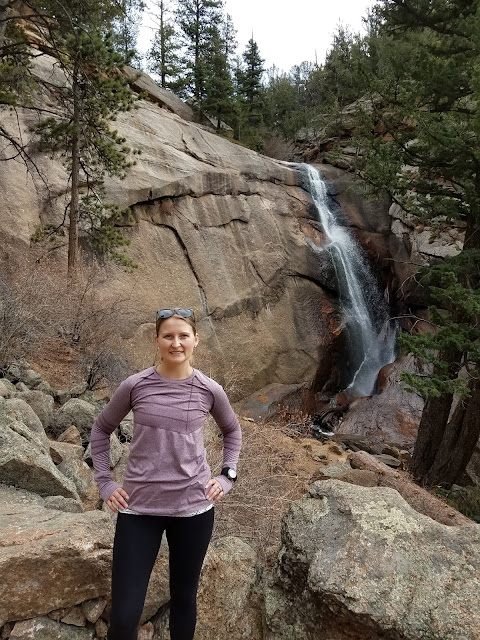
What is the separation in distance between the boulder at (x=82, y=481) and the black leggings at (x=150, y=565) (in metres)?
1.90

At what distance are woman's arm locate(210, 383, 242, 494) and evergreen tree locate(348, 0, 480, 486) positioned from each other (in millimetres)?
5025

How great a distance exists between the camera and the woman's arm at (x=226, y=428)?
2363 millimetres

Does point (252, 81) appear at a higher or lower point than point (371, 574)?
higher

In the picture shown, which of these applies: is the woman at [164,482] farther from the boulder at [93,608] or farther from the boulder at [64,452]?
the boulder at [64,452]

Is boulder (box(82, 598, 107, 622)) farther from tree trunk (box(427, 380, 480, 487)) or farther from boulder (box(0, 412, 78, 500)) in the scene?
tree trunk (box(427, 380, 480, 487))

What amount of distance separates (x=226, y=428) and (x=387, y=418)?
1131cm

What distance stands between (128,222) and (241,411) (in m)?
6.83

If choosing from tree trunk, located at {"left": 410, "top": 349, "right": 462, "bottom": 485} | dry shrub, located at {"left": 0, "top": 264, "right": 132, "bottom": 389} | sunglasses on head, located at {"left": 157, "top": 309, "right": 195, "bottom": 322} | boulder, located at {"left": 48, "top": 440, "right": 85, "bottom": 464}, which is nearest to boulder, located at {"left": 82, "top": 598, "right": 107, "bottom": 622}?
sunglasses on head, located at {"left": 157, "top": 309, "right": 195, "bottom": 322}

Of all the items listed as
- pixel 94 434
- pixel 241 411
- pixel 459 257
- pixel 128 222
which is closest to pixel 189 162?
pixel 128 222

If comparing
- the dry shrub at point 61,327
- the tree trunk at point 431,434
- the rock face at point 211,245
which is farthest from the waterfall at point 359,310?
the dry shrub at point 61,327

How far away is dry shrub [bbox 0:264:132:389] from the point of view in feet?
24.2

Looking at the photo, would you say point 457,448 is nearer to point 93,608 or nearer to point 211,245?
point 93,608

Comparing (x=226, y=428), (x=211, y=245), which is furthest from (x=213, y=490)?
(x=211, y=245)

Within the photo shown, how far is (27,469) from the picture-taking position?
10.5 ft
